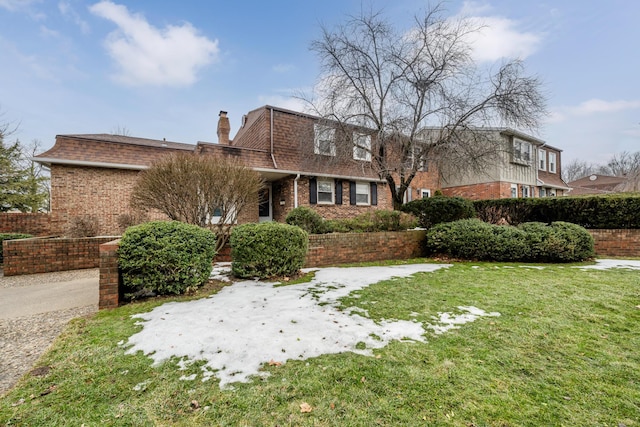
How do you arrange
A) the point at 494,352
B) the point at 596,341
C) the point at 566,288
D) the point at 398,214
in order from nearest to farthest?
the point at 494,352
the point at 596,341
the point at 566,288
the point at 398,214

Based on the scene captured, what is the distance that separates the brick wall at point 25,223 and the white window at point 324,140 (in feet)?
34.7

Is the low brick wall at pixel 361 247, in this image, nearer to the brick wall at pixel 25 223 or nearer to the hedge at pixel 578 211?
the hedge at pixel 578 211

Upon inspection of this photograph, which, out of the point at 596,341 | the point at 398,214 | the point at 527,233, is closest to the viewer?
the point at 596,341

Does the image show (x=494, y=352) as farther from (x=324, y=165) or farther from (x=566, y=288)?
(x=324, y=165)

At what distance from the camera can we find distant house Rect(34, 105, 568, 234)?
34.0 ft

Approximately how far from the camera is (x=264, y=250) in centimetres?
543

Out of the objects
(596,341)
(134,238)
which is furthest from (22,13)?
(596,341)

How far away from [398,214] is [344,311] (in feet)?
18.4

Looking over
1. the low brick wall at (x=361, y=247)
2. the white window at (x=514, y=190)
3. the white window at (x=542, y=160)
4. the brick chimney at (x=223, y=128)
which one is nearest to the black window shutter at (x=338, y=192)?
the low brick wall at (x=361, y=247)

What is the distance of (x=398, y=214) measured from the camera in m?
8.69

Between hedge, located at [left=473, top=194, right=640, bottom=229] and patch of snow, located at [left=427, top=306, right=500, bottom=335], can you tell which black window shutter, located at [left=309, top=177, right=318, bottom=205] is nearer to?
hedge, located at [left=473, top=194, right=640, bottom=229]

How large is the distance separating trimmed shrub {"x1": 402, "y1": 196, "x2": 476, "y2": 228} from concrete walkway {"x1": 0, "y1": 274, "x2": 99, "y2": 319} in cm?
859

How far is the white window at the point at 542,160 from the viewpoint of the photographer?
2216cm

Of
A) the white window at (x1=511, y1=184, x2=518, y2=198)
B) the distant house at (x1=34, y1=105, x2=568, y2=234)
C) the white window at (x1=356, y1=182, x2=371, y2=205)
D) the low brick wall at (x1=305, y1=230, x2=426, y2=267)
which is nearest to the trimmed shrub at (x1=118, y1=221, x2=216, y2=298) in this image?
the low brick wall at (x1=305, y1=230, x2=426, y2=267)
